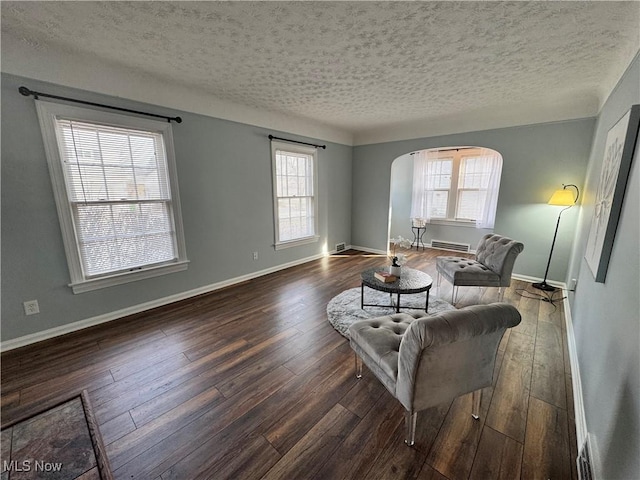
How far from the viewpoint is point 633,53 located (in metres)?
1.87

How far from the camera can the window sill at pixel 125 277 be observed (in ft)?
8.39

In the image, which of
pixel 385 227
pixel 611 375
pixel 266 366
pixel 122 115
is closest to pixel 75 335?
pixel 266 366

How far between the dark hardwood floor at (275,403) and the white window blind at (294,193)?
Result: 2073mm

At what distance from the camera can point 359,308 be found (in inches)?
117

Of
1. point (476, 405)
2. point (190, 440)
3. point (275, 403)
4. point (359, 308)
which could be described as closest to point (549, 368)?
point (476, 405)

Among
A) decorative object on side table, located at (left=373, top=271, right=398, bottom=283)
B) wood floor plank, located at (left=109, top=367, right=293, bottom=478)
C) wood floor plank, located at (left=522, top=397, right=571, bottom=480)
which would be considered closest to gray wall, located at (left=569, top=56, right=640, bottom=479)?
wood floor plank, located at (left=522, top=397, right=571, bottom=480)

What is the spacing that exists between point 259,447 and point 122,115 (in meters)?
3.22

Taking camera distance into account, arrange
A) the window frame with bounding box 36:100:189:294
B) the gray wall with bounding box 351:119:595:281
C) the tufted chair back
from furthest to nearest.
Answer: the gray wall with bounding box 351:119:595:281, the tufted chair back, the window frame with bounding box 36:100:189:294

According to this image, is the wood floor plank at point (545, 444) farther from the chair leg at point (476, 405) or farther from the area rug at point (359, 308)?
the area rug at point (359, 308)

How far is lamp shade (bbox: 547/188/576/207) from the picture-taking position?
10.5 feet

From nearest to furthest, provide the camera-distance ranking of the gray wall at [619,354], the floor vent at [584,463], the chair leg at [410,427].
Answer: the gray wall at [619,354] < the floor vent at [584,463] < the chair leg at [410,427]

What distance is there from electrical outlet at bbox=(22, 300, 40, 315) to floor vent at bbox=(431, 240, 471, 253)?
6769 mm

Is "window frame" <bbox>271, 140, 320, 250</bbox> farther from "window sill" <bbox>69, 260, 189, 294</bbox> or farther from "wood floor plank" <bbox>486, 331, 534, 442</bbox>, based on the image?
"wood floor plank" <bbox>486, 331, 534, 442</bbox>

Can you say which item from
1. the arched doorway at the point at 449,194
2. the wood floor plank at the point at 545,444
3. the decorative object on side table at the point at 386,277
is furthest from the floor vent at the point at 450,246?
the wood floor plank at the point at 545,444
